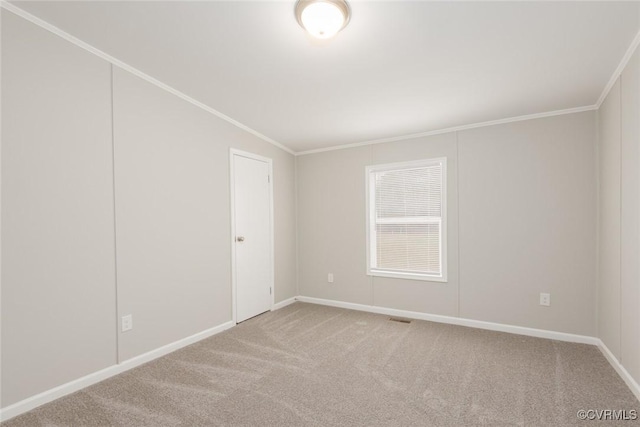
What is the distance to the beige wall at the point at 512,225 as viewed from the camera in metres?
3.00

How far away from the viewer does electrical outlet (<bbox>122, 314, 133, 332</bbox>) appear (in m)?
2.55

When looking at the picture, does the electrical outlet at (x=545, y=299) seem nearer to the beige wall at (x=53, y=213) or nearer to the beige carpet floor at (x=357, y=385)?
the beige carpet floor at (x=357, y=385)

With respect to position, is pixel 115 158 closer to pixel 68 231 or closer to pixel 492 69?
pixel 68 231

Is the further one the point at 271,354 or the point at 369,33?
the point at 271,354

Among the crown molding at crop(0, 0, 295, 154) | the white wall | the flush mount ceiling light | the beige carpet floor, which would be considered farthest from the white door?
the flush mount ceiling light

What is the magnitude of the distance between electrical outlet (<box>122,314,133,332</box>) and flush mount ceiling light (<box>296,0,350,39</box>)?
2.65m

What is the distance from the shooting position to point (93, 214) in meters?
2.37

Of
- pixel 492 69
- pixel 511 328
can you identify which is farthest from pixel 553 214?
pixel 492 69

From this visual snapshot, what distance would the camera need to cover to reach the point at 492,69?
2369 mm

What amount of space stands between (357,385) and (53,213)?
252 centimetres

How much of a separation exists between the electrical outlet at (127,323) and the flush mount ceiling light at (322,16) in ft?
8.68

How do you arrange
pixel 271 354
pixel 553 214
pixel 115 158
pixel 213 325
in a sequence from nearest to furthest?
pixel 115 158 < pixel 271 354 < pixel 553 214 < pixel 213 325

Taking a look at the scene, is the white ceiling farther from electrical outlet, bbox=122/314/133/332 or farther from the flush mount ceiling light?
electrical outlet, bbox=122/314/133/332

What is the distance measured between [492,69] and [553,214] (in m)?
1.69
